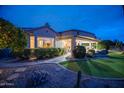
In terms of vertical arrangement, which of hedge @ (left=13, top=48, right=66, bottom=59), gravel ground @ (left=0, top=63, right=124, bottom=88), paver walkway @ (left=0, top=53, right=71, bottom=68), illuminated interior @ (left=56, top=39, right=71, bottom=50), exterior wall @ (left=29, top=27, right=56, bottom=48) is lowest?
gravel ground @ (left=0, top=63, right=124, bottom=88)

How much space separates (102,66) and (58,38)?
1.18 metres

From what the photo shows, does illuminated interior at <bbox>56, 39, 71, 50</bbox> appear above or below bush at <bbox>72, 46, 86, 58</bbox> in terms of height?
above

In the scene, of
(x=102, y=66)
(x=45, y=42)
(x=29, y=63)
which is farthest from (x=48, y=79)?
(x=102, y=66)

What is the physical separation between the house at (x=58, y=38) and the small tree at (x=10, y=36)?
0.53 ft

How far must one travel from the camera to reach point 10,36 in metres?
4.39

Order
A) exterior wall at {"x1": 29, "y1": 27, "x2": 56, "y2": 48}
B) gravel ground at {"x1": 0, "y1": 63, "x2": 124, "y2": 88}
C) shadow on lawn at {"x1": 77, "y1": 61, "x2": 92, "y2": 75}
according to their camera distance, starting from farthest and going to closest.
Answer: exterior wall at {"x1": 29, "y1": 27, "x2": 56, "y2": 48}
shadow on lawn at {"x1": 77, "y1": 61, "x2": 92, "y2": 75}
gravel ground at {"x1": 0, "y1": 63, "x2": 124, "y2": 88}

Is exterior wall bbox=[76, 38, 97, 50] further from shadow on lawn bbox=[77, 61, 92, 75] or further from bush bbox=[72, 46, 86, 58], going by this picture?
shadow on lawn bbox=[77, 61, 92, 75]

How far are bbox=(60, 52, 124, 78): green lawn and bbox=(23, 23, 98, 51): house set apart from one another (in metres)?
0.36

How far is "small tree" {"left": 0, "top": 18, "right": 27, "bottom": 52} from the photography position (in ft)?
14.3

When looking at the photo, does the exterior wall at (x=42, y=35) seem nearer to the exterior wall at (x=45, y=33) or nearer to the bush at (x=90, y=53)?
the exterior wall at (x=45, y=33)

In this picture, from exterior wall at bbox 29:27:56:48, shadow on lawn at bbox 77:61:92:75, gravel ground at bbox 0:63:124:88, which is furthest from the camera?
exterior wall at bbox 29:27:56:48

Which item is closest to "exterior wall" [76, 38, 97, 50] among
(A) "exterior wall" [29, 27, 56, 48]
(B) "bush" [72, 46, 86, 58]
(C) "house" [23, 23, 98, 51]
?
(C) "house" [23, 23, 98, 51]
